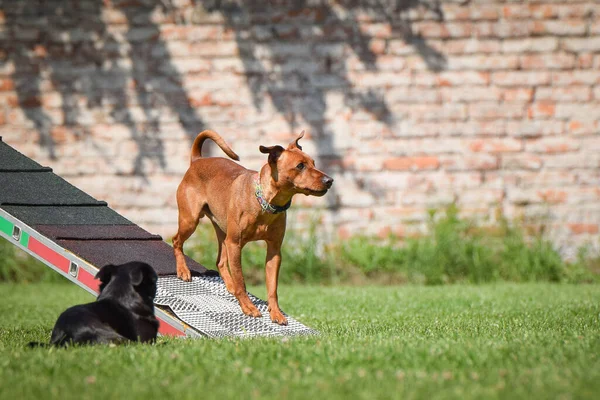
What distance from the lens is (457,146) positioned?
10.2 meters

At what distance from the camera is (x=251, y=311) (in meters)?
5.59

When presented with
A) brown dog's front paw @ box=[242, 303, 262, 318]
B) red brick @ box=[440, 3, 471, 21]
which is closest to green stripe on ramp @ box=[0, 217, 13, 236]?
brown dog's front paw @ box=[242, 303, 262, 318]

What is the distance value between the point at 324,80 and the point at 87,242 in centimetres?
526

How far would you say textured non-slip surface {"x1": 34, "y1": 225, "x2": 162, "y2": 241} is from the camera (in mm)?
5498

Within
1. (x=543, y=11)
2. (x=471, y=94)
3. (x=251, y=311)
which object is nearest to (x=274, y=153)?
(x=251, y=311)

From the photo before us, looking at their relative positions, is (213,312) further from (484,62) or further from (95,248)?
(484,62)

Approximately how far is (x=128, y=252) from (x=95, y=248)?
291 millimetres

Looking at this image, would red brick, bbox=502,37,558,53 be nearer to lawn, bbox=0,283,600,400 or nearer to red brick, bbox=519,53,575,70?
red brick, bbox=519,53,575,70

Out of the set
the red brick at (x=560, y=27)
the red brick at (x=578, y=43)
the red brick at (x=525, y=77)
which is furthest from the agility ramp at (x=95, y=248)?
the red brick at (x=578, y=43)

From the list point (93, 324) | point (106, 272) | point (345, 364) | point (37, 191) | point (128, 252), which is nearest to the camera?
point (345, 364)

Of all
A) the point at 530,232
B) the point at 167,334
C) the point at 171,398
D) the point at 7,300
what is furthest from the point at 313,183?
the point at 530,232

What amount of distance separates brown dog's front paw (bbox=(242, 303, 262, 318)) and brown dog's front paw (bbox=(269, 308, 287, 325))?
0.29 ft

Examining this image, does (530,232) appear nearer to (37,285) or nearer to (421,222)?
(421,222)

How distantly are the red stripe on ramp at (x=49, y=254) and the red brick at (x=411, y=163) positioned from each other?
18.3 ft
